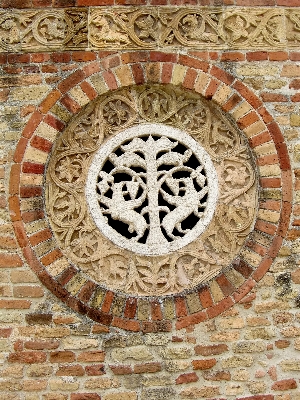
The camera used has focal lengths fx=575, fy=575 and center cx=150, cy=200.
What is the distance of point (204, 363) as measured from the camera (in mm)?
4266

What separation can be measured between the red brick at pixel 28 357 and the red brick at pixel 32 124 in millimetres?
1661

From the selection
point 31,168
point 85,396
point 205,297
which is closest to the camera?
point 85,396

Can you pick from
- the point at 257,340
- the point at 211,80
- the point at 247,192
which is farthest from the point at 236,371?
the point at 211,80

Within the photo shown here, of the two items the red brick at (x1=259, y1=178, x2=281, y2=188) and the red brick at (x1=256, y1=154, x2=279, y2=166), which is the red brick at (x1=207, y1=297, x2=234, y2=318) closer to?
the red brick at (x1=259, y1=178, x2=281, y2=188)

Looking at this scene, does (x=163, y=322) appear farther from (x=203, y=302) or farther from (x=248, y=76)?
(x=248, y=76)

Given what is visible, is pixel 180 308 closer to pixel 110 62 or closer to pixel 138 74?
pixel 138 74

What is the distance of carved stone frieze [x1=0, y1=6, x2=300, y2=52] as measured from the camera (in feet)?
15.5

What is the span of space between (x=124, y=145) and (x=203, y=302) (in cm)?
142

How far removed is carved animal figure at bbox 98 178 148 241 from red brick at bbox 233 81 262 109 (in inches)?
45.9

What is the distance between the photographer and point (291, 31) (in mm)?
4875

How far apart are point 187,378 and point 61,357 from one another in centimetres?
94

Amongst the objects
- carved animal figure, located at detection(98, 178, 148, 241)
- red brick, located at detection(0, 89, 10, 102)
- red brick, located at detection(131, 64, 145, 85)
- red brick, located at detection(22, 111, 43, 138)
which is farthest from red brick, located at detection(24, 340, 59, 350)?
red brick, located at detection(131, 64, 145, 85)

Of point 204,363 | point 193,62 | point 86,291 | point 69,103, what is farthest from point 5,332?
point 193,62

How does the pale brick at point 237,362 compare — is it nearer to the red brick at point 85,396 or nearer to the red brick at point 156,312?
the red brick at point 156,312
